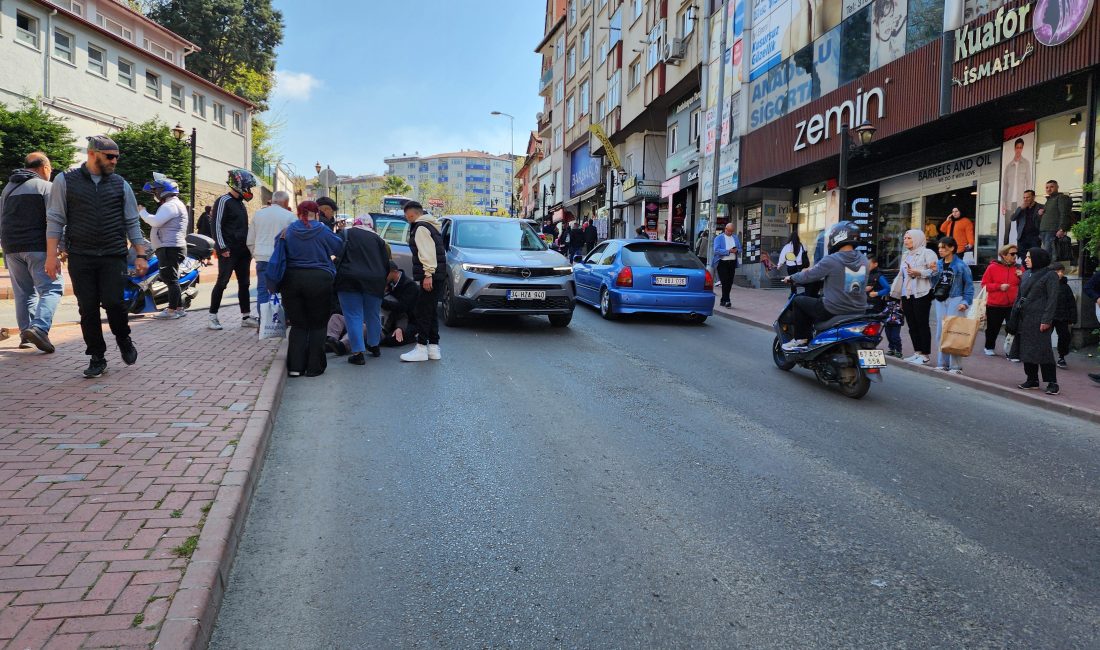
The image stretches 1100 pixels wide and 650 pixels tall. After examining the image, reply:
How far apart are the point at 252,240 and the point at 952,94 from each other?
12071 millimetres

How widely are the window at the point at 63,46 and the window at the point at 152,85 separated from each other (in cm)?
525

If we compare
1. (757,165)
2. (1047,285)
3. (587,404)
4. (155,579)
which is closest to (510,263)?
(587,404)

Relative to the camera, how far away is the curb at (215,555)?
8.01 ft

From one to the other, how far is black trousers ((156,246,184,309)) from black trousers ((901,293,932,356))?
9903mm

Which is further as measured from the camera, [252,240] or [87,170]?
[252,240]

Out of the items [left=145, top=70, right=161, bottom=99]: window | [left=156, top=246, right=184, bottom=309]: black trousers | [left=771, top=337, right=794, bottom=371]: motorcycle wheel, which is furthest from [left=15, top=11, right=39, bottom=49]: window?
[left=771, top=337, right=794, bottom=371]: motorcycle wheel

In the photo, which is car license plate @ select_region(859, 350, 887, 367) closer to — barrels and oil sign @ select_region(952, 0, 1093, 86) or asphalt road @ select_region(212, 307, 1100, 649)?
asphalt road @ select_region(212, 307, 1100, 649)

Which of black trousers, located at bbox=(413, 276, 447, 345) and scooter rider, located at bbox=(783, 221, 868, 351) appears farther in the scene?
black trousers, located at bbox=(413, 276, 447, 345)

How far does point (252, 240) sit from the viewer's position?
348 inches

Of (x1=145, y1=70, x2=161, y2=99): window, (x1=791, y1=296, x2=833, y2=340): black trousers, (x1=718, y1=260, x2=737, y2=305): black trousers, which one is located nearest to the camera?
(x1=791, y1=296, x2=833, y2=340): black trousers

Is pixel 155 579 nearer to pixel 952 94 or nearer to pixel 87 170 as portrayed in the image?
pixel 87 170

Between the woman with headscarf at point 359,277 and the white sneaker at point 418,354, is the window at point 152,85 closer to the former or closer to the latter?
the woman with headscarf at point 359,277

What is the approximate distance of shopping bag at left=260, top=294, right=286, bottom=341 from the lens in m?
8.37

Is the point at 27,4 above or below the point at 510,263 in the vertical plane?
above
